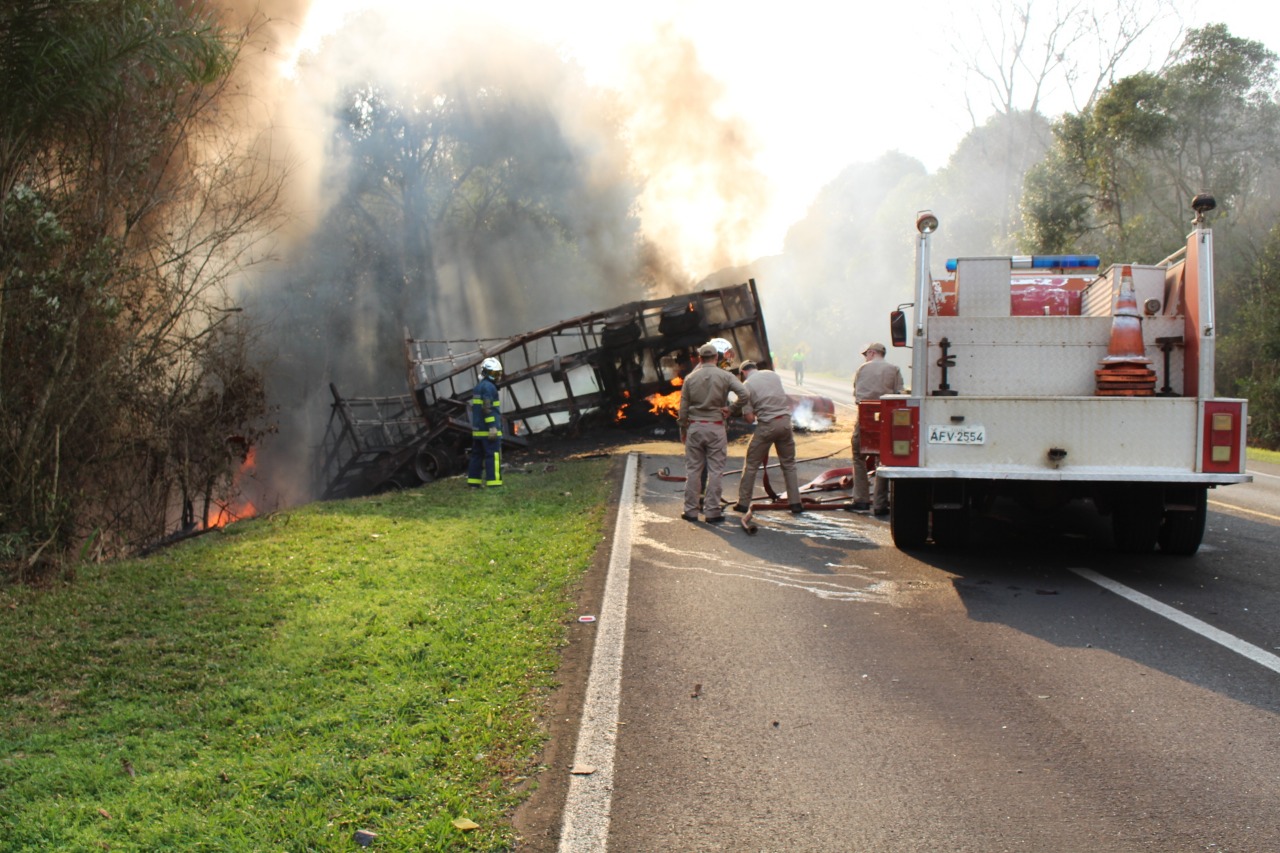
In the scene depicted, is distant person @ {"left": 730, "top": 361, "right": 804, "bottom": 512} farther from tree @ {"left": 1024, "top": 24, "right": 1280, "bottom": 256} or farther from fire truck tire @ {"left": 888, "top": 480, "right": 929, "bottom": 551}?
tree @ {"left": 1024, "top": 24, "right": 1280, "bottom": 256}

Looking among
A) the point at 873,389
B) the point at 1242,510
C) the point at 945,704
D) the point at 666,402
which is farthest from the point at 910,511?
the point at 666,402

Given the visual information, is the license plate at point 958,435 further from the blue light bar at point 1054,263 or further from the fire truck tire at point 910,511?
the blue light bar at point 1054,263

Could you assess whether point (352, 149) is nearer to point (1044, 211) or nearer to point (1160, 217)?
point (1044, 211)

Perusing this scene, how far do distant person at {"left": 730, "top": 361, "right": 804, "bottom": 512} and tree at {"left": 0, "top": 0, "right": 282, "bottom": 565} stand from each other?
5.08m

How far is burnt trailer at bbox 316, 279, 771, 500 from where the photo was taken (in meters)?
19.4

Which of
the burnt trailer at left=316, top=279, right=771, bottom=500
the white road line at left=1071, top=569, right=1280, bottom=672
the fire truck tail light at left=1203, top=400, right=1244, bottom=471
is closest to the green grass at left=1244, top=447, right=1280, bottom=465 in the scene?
the burnt trailer at left=316, top=279, right=771, bottom=500

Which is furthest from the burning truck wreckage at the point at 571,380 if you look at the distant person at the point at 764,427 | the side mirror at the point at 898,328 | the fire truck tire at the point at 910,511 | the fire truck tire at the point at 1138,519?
the fire truck tire at the point at 1138,519

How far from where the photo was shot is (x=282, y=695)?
15.4 ft

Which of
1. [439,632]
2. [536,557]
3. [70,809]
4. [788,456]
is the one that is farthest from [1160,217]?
[70,809]

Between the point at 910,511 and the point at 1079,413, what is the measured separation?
1.51 m

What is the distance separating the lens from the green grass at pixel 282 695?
3.45 metres

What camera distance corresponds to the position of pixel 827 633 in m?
5.89

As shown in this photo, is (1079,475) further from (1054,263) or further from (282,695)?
(282,695)

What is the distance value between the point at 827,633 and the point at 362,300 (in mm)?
25462
